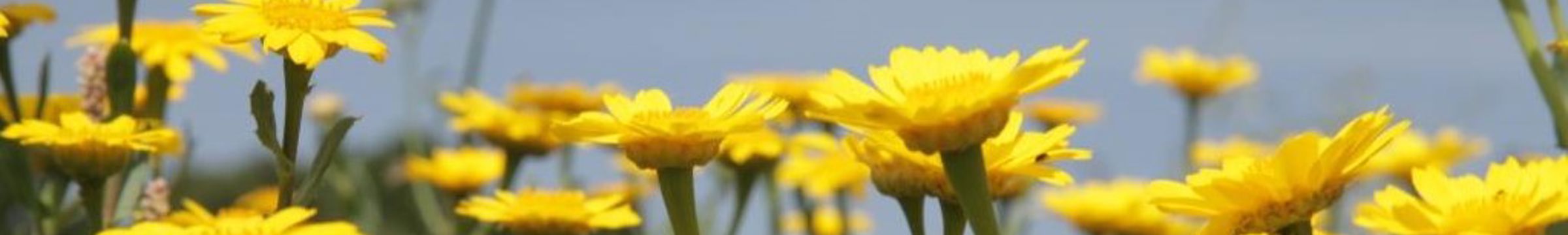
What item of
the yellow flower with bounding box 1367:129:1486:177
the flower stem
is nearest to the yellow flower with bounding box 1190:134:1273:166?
the yellow flower with bounding box 1367:129:1486:177

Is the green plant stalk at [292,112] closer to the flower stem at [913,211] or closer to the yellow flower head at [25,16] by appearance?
the flower stem at [913,211]

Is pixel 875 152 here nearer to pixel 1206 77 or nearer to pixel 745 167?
pixel 745 167

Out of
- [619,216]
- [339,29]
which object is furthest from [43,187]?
[339,29]

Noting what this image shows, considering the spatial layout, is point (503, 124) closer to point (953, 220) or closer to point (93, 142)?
point (93, 142)

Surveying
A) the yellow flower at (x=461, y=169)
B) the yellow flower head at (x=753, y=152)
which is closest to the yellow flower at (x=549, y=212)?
the yellow flower head at (x=753, y=152)

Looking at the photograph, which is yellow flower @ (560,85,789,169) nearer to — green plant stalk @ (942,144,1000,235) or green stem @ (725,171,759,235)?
green plant stalk @ (942,144,1000,235)
